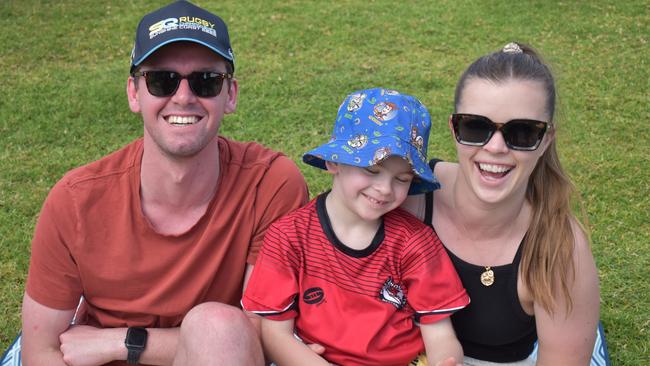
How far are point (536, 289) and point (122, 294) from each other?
5.91ft

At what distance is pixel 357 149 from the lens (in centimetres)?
311

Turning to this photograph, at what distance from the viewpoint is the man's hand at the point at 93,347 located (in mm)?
Result: 3324

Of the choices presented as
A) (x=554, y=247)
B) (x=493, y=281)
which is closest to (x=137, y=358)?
(x=493, y=281)

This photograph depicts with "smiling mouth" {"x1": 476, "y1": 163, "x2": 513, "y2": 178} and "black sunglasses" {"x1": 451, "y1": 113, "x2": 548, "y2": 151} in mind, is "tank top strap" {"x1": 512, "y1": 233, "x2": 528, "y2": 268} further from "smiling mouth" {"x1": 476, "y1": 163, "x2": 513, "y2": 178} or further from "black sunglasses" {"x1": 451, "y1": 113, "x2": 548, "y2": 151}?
"black sunglasses" {"x1": 451, "y1": 113, "x2": 548, "y2": 151}

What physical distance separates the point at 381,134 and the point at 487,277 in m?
0.77

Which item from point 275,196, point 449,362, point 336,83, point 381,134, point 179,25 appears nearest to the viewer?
point 449,362

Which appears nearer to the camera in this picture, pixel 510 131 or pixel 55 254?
pixel 510 131

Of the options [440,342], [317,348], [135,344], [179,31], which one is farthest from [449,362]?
[179,31]

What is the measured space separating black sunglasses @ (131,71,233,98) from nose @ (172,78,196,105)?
13mm

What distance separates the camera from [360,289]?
10.3 feet

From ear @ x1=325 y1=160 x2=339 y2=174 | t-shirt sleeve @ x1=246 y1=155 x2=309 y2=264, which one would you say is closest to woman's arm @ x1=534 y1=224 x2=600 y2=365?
ear @ x1=325 y1=160 x2=339 y2=174

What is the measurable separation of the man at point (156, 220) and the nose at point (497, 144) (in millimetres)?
977

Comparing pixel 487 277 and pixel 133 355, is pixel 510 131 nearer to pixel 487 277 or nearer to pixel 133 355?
pixel 487 277

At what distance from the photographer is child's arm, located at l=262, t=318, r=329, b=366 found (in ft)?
10.3
